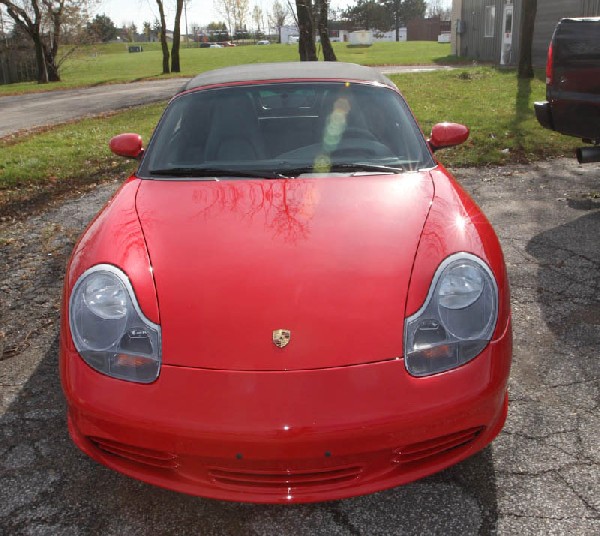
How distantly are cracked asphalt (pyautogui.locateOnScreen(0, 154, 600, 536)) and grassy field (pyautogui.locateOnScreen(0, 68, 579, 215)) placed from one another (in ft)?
13.0

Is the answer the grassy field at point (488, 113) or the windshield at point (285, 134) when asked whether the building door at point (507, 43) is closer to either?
the grassy field at point (488, 113)

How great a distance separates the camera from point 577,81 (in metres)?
4.96

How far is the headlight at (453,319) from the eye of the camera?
2.02 m

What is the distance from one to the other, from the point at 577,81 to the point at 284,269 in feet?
12.7

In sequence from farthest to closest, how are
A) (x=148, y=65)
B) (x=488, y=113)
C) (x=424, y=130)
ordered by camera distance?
(x=148, y=65) → (x=488, y=113) → (x=424, y=130)

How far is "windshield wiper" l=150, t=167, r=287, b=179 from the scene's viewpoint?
299 cm

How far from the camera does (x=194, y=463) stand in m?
1.94

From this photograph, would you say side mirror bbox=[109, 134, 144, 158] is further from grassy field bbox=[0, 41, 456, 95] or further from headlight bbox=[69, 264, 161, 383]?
grassy field bbox=[0, 41, 456, 95]

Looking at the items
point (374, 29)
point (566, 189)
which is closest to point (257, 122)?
point (566, 189)

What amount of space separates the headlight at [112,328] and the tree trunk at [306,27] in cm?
1545

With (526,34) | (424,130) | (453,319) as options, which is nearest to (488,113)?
(424,130)

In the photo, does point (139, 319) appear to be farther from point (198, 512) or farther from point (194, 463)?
point (198, 512)

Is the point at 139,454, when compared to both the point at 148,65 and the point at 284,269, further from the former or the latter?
the point at 148,65

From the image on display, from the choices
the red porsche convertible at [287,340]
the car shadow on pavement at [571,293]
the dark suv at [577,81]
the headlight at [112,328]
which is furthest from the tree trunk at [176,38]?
the headlight at [112,328]
